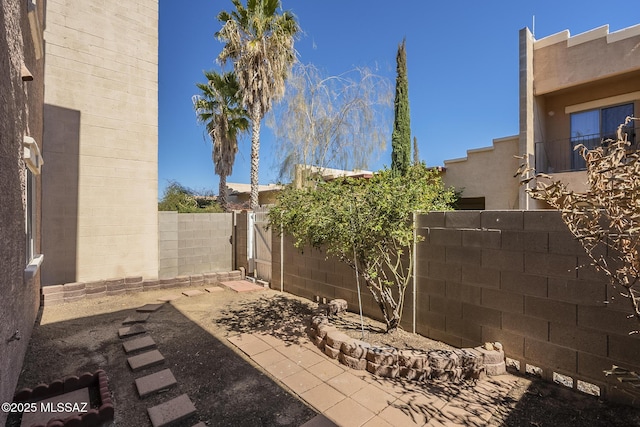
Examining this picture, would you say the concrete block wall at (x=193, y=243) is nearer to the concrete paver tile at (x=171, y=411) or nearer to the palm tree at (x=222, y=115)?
the palm tree at (x=222, y=115)

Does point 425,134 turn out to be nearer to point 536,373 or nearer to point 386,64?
→ point 386,64

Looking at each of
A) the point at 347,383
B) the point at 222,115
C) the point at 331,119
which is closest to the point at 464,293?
the point at 347,383

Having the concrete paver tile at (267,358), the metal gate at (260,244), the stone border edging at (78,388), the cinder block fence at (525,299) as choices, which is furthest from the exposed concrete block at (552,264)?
the metal gate at (260,244)

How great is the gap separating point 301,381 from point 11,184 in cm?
346

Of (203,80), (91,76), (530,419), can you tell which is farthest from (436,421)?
(203,80)

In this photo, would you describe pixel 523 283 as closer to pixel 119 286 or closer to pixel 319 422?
pixel 319 422

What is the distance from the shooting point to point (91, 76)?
6.89 meters

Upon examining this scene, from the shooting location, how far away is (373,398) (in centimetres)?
312

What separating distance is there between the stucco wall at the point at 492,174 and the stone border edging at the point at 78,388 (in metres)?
9.73

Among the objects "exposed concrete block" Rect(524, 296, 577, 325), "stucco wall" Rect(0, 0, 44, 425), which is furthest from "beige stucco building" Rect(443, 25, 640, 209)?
"stucco wall" Rect(0, 0, 44, 425)

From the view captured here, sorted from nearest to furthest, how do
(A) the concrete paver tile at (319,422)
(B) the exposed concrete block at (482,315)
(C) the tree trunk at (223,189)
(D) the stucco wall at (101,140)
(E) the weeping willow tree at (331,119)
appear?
1. (A) the concrete paver tile at (319,422)
2. (B) the exposed concrete block at (482,315)
3. (D) the stucco wall at (101,140)
4. (E) the weeping willow tree at (331,119)
5. (C) the tree trunk at (223,189)

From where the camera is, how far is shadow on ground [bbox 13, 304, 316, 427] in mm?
2889

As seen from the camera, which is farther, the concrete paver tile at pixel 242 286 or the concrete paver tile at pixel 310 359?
the concrete paver tile at pixel 242 286

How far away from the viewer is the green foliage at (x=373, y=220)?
4012 millimetres
